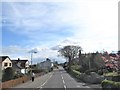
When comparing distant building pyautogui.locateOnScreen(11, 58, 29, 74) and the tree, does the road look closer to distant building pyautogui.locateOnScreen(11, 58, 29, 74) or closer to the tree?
distant building pyautogui.locateOnScreen(11, 58, 29, 74)

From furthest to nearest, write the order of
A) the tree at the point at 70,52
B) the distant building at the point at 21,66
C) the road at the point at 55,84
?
1. the tree at the point at 70,52
2. the distant building at the point at 21,66
3. the road at the point at 55,84

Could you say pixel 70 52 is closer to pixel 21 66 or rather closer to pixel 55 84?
pixel 21 66

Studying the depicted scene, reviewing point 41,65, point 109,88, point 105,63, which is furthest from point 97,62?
point 41,65

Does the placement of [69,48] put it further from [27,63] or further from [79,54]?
[27,63]

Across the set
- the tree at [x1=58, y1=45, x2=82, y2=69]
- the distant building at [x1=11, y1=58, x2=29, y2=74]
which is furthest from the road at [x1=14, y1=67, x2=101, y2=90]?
the tree at [x1=58, y1=45, x2=82, y2=69]

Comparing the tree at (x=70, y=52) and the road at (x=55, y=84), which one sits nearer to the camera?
the road at (x=55, y=84)

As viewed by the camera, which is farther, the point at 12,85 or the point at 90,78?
the point at 90,78

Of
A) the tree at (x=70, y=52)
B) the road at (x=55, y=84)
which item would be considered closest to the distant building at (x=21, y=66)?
the tree at (x=70, y=52)

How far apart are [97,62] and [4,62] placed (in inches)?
1237

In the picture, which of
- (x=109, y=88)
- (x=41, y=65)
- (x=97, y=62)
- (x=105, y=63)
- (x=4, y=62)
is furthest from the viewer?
(x=41, y=65)

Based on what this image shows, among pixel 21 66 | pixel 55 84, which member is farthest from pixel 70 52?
pixel 55 84

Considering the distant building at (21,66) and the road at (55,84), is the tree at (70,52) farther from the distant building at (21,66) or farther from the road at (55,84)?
the road at (55,84)

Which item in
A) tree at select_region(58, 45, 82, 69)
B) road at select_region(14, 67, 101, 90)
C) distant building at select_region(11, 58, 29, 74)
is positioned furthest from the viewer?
tree at select_region(58, 45, 82, 69)

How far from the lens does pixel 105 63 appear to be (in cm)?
6825
